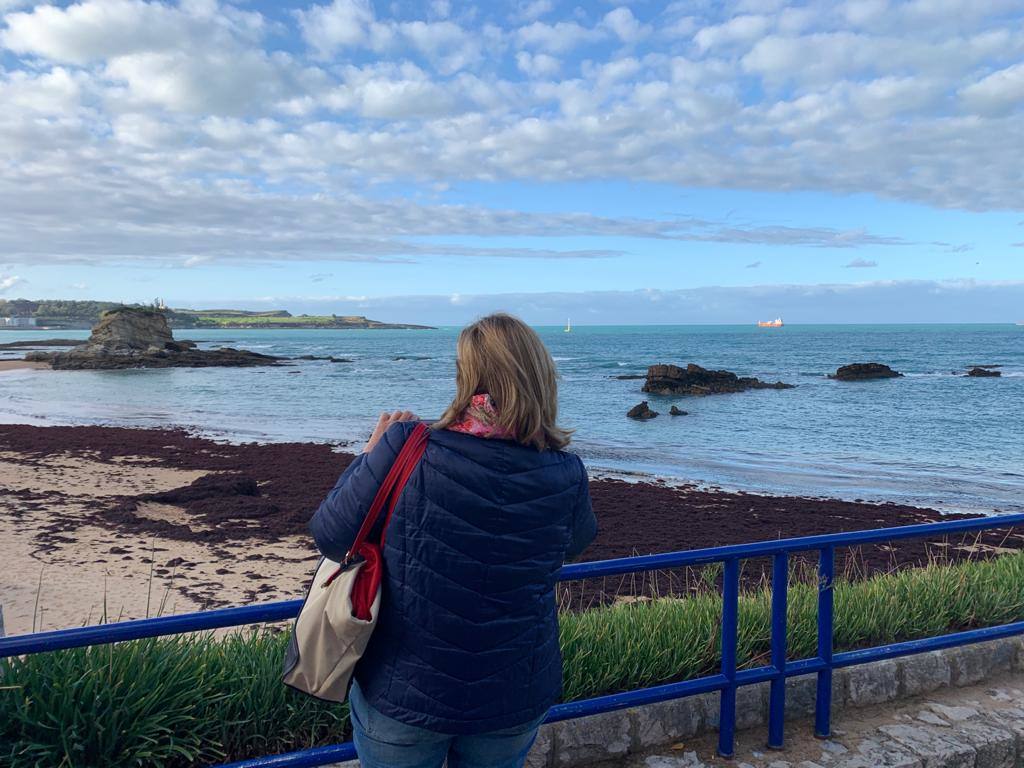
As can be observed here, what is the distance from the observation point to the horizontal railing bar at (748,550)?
2898 mm

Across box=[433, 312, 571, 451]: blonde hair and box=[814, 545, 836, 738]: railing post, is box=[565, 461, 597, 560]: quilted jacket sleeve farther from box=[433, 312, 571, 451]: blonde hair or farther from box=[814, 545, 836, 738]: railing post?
box=[814, 545, 836, 738]: railing post

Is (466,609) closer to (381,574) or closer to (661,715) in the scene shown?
(381,574)

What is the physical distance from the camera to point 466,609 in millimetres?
1958

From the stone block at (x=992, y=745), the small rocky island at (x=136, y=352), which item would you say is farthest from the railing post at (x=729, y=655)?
the small rocky island at (x=136, y=352)

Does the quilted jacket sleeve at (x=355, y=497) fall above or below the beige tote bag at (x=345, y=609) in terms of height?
above

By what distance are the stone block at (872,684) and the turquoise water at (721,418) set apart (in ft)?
43.5

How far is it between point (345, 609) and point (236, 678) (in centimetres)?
165

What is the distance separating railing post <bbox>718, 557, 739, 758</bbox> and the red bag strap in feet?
5.62

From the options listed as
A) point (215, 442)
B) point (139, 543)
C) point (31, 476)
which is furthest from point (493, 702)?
point (215, 442)

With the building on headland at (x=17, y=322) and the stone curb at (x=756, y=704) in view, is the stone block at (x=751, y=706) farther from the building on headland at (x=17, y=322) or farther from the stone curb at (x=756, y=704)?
the building on headland at (x=17, y=322)

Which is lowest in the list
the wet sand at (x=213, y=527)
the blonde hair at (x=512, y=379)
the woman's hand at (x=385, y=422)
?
the wet sand at (x=213, y=527)

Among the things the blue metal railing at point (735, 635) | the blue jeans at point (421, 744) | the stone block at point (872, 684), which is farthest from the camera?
the stone block at point (872, 684)

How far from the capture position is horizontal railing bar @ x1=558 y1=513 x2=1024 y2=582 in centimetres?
290

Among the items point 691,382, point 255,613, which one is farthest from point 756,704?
point 691,382
